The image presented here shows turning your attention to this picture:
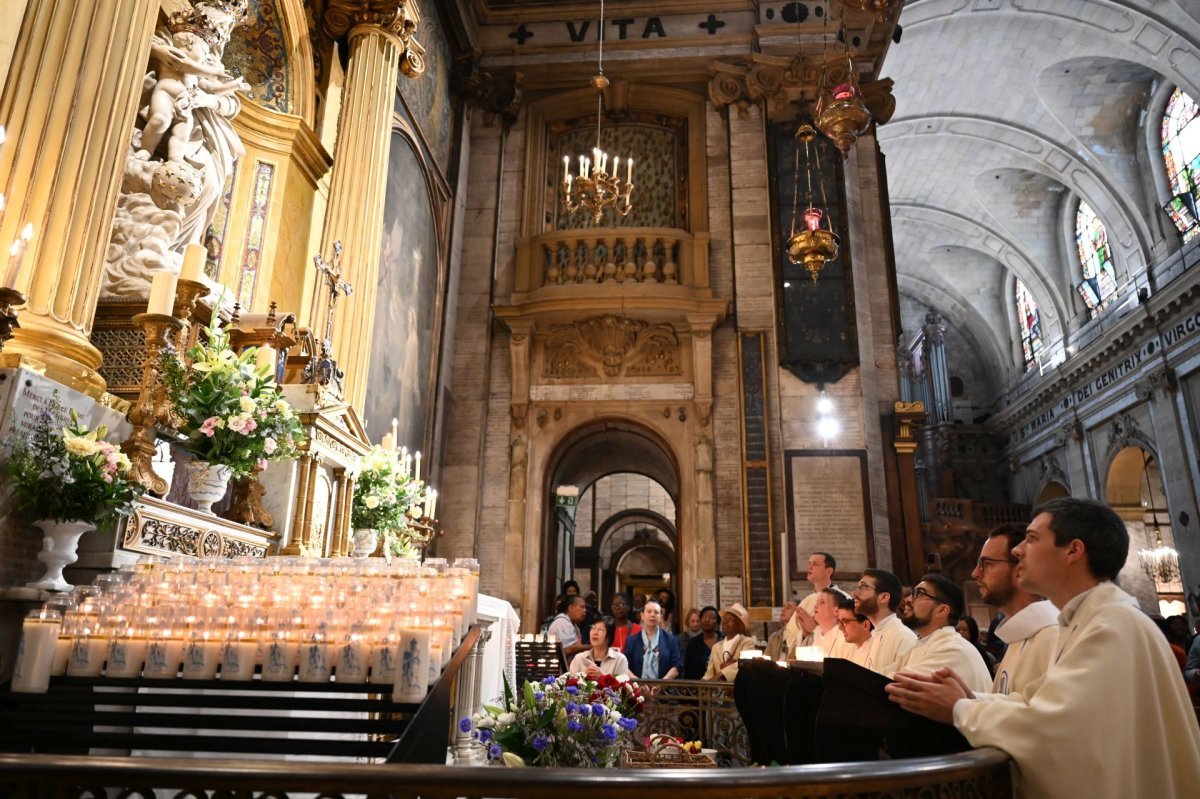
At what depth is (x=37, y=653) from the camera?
2914mm

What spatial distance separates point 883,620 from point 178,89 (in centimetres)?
621

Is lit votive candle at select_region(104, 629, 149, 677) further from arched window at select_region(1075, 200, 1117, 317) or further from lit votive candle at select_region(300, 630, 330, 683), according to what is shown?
arched window at select_region(1075, 200, 1117, 317)

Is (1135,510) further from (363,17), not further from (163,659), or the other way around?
(163,659)

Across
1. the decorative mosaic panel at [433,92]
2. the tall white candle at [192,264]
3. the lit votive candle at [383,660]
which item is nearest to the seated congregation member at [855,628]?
the lit votive candle at [383,660]

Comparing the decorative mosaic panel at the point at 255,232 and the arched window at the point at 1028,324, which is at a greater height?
the arched window at the point at 1028,324

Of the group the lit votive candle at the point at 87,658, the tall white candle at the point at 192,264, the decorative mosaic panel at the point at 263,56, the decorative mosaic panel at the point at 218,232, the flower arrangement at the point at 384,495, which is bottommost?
the lit votive candle at the point at 87,658

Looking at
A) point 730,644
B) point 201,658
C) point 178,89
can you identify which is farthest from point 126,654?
point 178,89

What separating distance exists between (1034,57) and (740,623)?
664 inches

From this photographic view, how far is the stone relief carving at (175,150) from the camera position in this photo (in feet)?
18.6

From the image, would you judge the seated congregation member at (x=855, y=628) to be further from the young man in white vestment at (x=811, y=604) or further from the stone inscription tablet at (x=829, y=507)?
the stone inscription tablet at (x=829, y=507)

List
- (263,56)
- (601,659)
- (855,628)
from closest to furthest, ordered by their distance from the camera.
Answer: (855,628)
(601,659)
(263,56)

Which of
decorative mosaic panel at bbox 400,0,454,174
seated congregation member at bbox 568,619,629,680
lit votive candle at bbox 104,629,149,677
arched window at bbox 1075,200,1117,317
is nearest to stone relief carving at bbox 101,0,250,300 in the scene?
lit votive candle at bbox 104,629,149,677

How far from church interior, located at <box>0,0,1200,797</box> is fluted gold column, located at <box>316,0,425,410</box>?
0.06 meters

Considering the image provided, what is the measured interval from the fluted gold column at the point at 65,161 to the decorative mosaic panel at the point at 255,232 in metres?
2.82
